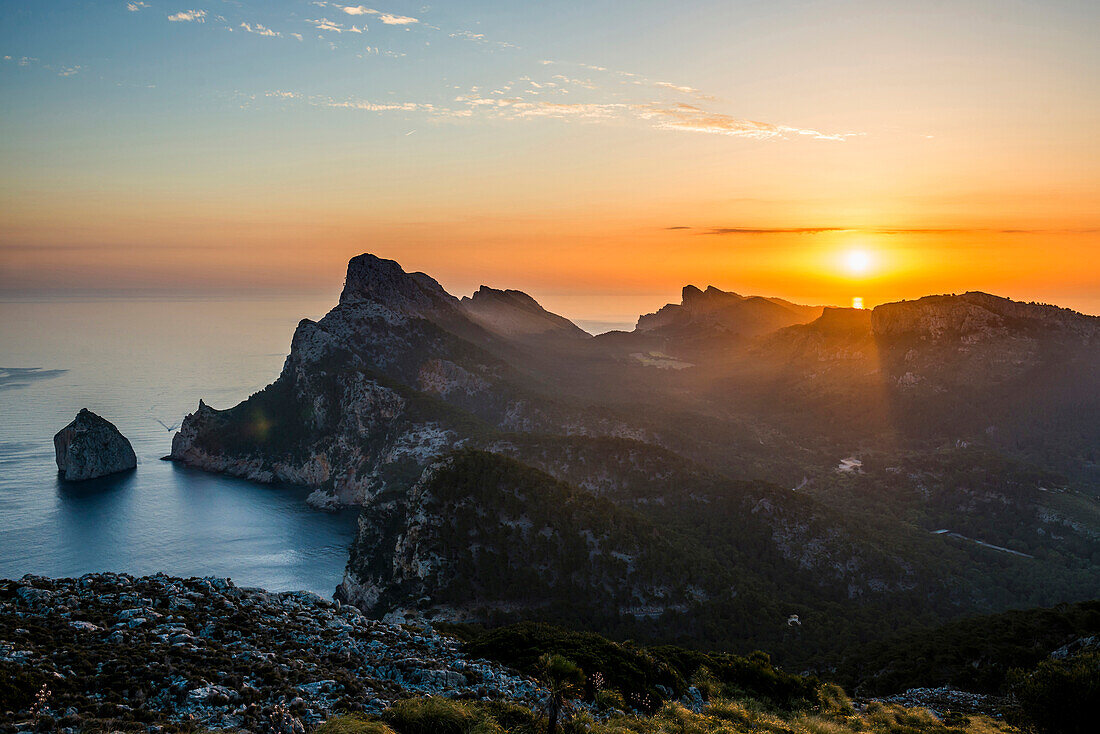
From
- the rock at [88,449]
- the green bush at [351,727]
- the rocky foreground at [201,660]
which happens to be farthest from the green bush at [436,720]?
the rock at [88,449]

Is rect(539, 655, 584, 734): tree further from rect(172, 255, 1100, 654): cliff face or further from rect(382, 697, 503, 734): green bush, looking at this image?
rect(172, 255, 1100, 654): cliff face

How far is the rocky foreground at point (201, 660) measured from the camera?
61.5 ft

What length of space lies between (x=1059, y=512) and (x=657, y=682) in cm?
11876

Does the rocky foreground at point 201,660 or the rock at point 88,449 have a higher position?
the rocky foreground at point 201,660

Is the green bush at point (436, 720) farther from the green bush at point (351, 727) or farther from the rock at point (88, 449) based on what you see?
the rock at point (88, 449)

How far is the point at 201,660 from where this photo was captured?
2302 cm

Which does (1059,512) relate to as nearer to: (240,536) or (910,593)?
(910,593)

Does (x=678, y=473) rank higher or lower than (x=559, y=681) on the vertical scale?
lower

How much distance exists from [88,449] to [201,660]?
495 ft

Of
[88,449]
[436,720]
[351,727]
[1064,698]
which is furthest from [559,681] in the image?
[88,449]

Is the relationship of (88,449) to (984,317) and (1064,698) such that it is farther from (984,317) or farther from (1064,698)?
(984,317)

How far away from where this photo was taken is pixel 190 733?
18.0 m

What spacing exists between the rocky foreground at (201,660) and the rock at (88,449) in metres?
140

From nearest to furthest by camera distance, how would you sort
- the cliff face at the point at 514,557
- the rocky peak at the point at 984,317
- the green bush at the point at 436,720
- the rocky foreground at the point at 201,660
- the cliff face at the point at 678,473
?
the rocky foreground at the point at 201,660
the green bush at the point at 436,720
the cliff face at the point at 514,557
the cliff face at the point at 678,473
the rocky peak at the point at 984,317
